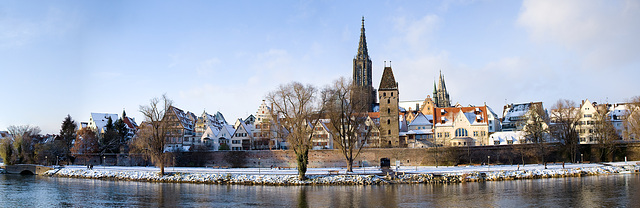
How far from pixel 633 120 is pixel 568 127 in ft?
Result: 28.1

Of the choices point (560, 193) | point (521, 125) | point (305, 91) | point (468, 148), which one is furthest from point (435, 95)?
point (560, 193)

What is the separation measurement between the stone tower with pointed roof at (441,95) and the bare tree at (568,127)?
8604cm

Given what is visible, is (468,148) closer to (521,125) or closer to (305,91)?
(521,125)

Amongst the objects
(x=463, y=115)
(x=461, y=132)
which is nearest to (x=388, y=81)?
(x=463, y=115)

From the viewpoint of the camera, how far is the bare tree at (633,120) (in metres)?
59.6

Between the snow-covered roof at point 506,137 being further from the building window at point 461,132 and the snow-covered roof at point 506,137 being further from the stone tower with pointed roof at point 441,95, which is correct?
the stone tower with pointed roof at point 441,95

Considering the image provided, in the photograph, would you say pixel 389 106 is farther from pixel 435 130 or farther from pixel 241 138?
pixel 241 138

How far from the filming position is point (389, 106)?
241ft

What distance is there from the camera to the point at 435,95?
506 ft

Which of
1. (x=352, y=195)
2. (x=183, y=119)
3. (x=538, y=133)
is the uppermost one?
(x=183, y=119)

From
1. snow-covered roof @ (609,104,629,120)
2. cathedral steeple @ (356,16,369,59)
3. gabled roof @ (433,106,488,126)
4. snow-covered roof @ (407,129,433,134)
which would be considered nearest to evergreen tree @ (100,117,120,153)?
snow-covered roof @ (407,129,433,134)

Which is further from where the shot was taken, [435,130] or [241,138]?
[241,138]

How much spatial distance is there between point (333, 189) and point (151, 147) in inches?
994

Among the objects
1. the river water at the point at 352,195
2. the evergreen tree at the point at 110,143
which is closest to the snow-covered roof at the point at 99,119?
the evergreen tree at the point at 110,143
